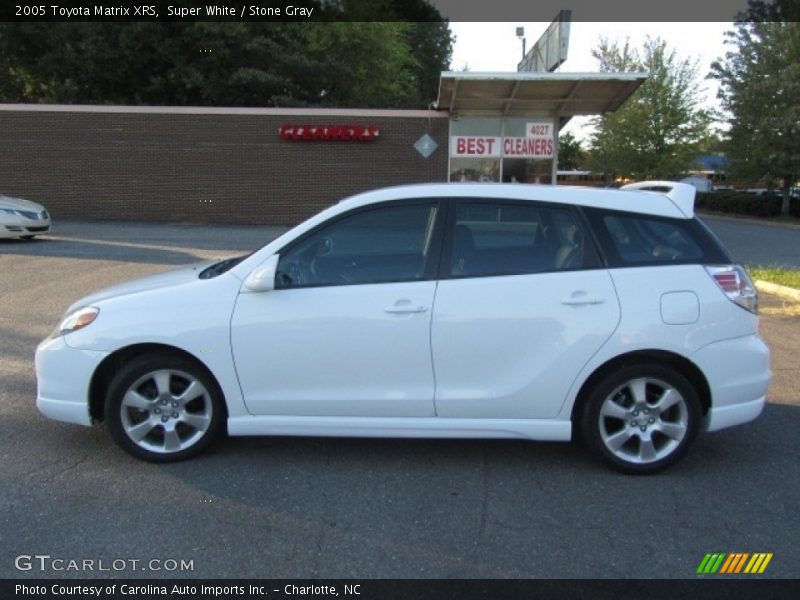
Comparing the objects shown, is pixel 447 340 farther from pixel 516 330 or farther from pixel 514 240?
pixel 514 240

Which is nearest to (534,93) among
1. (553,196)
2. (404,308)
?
(553,196)

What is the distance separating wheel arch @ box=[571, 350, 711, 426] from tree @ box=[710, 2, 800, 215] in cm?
2632

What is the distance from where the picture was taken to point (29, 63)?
2788 cm

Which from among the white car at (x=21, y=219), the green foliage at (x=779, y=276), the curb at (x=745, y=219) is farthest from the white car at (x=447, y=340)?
the curb at (x=745, y=219)

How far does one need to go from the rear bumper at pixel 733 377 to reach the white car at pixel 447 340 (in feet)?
0.04

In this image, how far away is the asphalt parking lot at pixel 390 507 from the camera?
3139mm

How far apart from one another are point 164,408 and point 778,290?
8673mm

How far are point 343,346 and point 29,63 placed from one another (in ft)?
97.5

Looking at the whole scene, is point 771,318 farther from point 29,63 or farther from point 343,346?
point 29,63

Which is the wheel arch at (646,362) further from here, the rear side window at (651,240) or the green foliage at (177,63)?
the green foliage at (177,63)

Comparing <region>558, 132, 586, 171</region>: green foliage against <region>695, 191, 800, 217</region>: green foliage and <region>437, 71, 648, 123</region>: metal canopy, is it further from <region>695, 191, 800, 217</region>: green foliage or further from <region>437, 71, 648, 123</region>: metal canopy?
<region>437, 71, 648, 123</region>: metal canopy

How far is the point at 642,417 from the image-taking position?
157 inches

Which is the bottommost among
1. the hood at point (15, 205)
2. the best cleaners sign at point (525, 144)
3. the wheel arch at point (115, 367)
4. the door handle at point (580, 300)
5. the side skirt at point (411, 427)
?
the side skirt at point (411, 427)

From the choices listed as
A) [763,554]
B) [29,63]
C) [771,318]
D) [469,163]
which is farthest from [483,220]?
[29,63]
